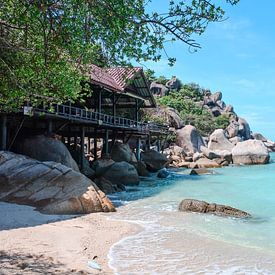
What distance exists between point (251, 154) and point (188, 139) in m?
8.11

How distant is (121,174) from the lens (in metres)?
21.0

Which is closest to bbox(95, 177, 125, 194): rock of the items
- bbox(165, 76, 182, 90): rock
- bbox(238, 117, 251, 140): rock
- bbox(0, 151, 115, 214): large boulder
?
bbox(0, 151, 115, 214): large boulder

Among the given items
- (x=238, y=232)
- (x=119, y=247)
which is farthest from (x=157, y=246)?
(x=238, y=232)

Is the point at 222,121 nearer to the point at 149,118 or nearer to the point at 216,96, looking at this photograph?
the point at 216,96

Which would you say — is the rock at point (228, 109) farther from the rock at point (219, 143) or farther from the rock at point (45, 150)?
the rock at point (45, 150)

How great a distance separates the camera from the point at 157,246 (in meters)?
8.73

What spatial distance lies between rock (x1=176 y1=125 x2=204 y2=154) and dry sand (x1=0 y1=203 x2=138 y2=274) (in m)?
37.3

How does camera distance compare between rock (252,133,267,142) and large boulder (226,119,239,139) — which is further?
rock (252,133,267,142)

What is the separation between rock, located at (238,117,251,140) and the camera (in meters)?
71.2

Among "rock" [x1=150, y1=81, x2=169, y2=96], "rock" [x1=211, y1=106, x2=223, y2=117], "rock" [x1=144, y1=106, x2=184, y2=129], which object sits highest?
"rock" [x1=150, y1=81, x2=169, y2=96]

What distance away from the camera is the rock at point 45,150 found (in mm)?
16219

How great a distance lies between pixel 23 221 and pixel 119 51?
6.03 metres

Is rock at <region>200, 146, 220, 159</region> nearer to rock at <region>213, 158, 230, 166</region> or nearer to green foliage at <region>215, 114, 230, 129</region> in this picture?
rock at <region>213, 158, 230, 166</region>

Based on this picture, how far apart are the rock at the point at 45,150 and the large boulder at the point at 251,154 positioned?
30.9m
